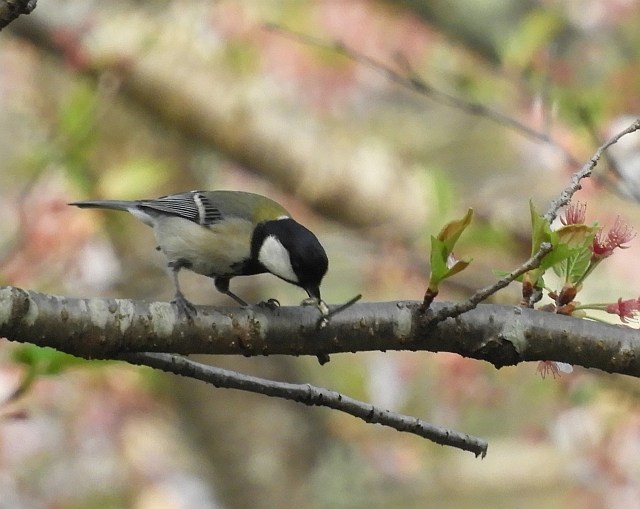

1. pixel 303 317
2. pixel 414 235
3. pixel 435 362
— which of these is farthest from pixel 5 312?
pixel 435 362

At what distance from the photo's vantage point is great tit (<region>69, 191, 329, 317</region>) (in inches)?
71.3

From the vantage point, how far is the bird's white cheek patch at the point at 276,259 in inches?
70.9

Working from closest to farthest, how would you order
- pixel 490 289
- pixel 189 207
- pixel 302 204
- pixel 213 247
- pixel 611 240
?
pixel 490 289 → pixel 611 240 → pixel 213 247 → pixel 189 207 → pixel 302 204

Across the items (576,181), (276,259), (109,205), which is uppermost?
(576,181)

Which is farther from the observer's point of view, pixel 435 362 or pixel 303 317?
pixel 435 362

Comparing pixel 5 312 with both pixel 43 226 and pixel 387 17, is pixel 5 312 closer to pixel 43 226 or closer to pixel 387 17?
pixel 43 226

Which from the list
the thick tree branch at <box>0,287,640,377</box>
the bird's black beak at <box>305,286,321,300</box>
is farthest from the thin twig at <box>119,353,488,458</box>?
the bird's black beak at <box>305,286,321,300</box>

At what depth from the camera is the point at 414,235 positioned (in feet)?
10.9

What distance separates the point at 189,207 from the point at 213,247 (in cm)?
20

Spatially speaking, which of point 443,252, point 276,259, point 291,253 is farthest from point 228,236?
point 443,252

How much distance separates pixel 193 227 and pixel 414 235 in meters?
1.41

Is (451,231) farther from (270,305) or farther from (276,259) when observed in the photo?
(276,259)

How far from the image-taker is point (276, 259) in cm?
189

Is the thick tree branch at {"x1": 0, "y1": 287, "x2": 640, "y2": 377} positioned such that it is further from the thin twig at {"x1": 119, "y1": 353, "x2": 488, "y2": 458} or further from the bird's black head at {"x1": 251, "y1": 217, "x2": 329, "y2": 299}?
the bird's black head at {"x1": 251, "y1": 217, "x2": 329, "y2": 299}
